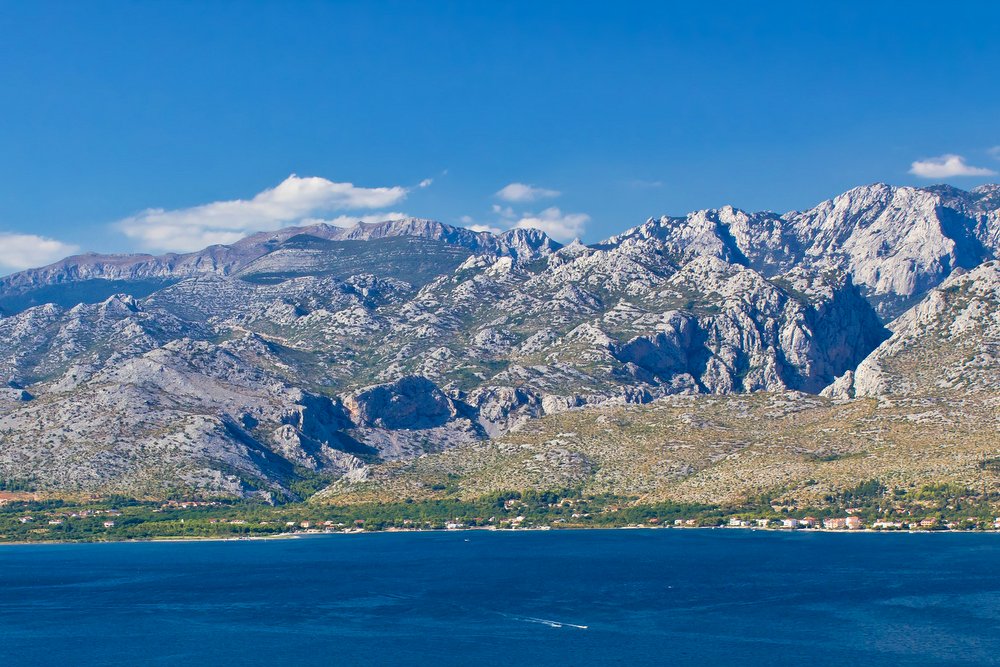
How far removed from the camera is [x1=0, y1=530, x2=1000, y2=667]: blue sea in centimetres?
12662

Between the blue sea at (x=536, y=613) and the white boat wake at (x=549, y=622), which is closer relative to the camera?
the blue sea at (x=536, y=613)

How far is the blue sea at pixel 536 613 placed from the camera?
127 m

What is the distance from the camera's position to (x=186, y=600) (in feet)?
548

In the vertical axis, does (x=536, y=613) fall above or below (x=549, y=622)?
above

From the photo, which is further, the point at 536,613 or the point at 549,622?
the point at 536,613

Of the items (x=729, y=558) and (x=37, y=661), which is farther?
(x=729, y=558)

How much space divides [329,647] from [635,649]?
3124 cm

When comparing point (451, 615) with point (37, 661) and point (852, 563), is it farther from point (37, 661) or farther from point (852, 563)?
point (852, 563)

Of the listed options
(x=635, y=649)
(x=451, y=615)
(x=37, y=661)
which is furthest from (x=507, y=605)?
(x=37, y=661)

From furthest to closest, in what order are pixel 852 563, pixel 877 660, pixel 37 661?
pixel 852 563
pixel 37 661
pixel 877 660

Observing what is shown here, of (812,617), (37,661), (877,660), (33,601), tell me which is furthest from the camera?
(33,601)

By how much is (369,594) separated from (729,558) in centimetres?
6126

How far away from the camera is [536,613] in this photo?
14975 centimetres

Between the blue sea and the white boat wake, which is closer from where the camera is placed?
the blue sea
